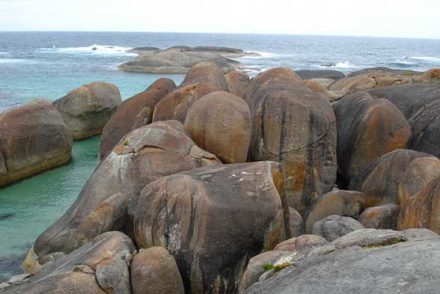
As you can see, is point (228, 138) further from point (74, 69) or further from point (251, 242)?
point (74, 69)

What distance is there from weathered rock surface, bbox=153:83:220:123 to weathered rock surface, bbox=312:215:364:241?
6.79 meters

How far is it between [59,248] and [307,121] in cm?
717

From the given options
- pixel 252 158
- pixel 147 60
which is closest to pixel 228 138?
pixel 252 158

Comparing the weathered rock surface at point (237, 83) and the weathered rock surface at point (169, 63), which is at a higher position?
the weathered rock surface at point (237, 83)

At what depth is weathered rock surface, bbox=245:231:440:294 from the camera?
18.5 ft

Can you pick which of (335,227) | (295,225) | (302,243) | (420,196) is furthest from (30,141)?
(420,196)

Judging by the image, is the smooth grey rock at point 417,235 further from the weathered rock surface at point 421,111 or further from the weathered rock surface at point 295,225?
the weathered rock surface at point 421,111


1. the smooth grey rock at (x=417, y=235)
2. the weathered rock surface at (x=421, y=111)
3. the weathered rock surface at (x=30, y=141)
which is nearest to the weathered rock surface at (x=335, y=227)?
the smooth grey rock at (x=417, y=235)

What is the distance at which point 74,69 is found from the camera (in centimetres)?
5997

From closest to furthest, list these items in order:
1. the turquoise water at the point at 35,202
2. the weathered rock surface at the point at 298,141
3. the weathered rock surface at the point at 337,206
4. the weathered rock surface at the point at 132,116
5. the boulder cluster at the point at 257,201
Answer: the boulder cluster at the point at 257,201, the weathered rock surface at the point at 337,206, the turquoise water at the point at 35,202, the weathered rock surface at the point at 298,141, the weathered rock surface at the point at 132,116

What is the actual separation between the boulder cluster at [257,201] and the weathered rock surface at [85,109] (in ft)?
20.1

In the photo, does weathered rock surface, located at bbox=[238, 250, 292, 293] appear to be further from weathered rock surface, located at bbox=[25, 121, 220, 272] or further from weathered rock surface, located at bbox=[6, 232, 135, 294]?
weathered rock surface, located at bbox=[25, 121, 220, 272]

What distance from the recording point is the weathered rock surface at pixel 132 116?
18328 mm

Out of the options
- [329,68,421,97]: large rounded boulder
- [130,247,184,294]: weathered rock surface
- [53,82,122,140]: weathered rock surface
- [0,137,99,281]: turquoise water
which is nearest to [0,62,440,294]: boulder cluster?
[130,247,184,294]: weathered rock surface
